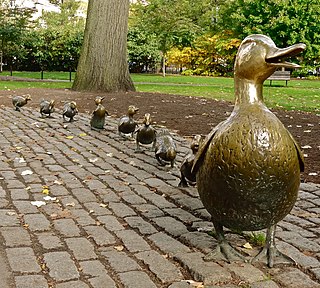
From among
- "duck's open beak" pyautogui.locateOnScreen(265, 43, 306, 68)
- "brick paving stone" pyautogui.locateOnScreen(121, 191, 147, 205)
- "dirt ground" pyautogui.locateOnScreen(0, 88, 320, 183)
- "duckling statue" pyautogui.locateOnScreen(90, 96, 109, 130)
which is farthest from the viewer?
"duckling statue" pyautogui.locateOnScreen(90, 96, 109, 130)

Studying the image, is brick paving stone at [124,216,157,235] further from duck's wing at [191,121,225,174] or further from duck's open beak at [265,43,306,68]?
duck's open beak at [265,43,306,68]

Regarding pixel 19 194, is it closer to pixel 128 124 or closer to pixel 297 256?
pixel 297 256

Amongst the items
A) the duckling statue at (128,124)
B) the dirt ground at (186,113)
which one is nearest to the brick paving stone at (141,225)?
→ the dirt ground at (186,113)

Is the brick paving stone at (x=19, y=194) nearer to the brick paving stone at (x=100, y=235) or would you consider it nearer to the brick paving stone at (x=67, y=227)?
the brick paving stone at (x=67, y=227)

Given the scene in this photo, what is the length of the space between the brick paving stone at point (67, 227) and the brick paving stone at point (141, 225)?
0.50m

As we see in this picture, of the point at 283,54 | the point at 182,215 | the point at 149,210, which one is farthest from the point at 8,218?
the point at 283,54

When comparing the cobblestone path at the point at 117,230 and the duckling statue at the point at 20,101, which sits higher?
the duckling statue at the point at 20,101

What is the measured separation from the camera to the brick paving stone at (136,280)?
3.32 m

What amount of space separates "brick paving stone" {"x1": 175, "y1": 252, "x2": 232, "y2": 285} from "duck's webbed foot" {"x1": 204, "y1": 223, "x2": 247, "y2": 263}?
0.07 meters

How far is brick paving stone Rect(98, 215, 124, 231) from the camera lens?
4391 millimetres

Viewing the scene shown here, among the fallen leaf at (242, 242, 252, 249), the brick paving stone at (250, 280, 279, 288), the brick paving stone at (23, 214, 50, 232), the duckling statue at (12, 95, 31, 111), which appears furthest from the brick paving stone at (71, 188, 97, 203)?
the duckling statue at (12, 95, 31, 111)

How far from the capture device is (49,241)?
405cm

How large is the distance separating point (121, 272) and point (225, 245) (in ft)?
2.59

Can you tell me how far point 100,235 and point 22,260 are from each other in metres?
0.75
